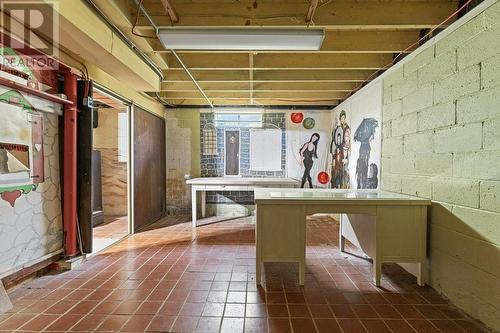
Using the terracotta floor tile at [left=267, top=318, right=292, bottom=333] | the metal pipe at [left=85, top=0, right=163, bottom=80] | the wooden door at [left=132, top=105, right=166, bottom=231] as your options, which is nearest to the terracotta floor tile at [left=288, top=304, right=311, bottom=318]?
the terracotta floor tile at [left=267, top=318, right=292, bottom=333]

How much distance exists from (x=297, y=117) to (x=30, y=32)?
Answer: 4.92 metres

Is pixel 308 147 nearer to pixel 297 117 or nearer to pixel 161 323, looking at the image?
Answer: pixel 297 117

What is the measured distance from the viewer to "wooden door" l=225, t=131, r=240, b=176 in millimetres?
6328

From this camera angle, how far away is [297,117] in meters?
6.30

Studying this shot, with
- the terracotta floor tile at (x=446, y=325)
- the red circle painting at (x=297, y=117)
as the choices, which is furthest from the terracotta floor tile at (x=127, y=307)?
the red circle painting at (x=297, y=117)

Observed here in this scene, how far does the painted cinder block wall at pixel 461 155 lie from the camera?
199 cm

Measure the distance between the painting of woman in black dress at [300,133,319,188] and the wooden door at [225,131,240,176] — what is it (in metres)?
1.46

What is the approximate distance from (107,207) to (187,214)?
174 cm

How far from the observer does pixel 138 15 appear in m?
2.52

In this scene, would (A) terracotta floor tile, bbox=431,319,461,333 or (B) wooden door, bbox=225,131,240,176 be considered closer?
(A) terracotta floor tile, bbox=431,319,461,333

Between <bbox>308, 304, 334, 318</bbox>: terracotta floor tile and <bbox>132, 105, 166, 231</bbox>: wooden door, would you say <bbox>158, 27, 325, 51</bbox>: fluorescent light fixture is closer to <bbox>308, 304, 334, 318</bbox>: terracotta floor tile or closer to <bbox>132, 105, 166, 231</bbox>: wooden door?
<bbox>308, 304, 334, 318</bbox>: terracotta floor tile

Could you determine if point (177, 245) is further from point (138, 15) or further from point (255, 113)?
point (255, 113)

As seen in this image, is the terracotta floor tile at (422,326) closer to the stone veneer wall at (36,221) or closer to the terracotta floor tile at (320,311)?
the terracotta floor tile at (320,311)

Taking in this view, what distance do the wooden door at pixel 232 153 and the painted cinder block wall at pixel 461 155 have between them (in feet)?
12.5
